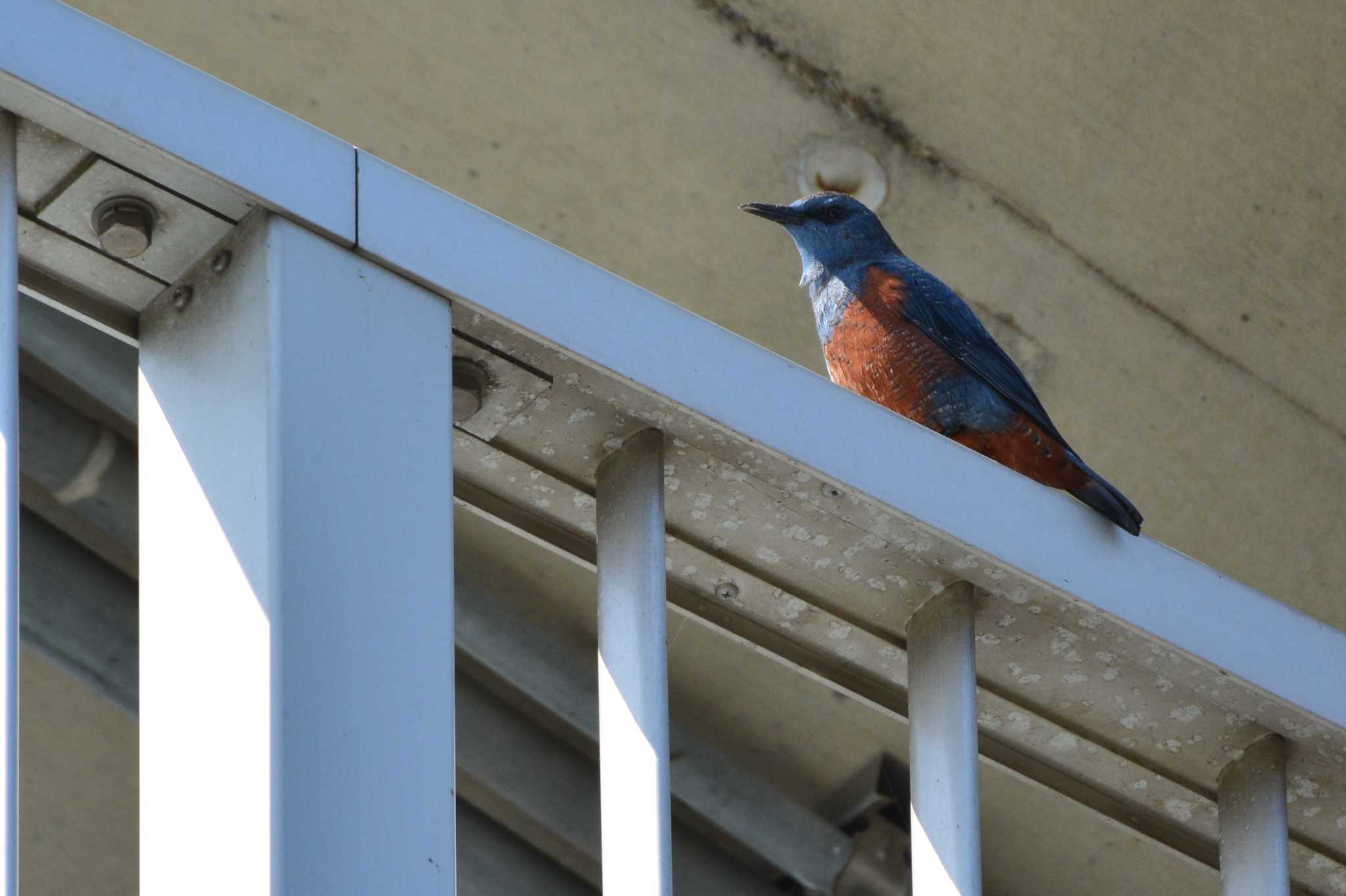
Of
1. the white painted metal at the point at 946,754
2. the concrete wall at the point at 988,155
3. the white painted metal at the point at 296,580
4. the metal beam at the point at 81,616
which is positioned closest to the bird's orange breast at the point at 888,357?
the concrete wall at the point at 988,155

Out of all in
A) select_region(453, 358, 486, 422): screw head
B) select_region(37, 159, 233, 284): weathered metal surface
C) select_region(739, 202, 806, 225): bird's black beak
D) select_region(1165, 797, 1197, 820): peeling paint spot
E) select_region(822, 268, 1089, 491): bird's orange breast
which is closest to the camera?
select_region(37, 159, 233, 284): weathered metal surface

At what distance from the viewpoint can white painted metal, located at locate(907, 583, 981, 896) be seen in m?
1.43

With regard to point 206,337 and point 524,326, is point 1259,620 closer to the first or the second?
point 524,326

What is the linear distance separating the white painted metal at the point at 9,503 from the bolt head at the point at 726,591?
64 cm

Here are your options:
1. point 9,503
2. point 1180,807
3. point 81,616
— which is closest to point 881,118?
point 81,616

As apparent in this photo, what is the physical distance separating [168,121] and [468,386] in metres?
0.30

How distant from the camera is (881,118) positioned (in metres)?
3.66

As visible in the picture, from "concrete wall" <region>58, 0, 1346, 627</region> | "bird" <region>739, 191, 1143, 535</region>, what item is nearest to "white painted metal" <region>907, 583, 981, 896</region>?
"bird" <region>739, 191, 1143, 535</region>

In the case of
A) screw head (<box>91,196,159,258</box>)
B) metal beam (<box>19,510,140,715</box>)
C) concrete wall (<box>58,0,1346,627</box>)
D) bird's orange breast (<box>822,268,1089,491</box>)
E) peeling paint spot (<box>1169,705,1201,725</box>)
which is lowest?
screw head (<box>91,196,159,258</box>)

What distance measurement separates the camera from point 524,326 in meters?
1.34

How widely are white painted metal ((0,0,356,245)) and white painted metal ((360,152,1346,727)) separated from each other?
46mm

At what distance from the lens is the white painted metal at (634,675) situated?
4.23 ft

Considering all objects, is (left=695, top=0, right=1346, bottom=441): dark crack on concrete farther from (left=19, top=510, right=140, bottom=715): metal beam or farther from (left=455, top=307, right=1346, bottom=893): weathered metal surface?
(left=455, top=307, right=1346, bottom=893): weathered metal surface

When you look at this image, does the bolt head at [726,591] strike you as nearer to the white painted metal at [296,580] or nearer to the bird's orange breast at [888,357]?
the white painted metal at [296,580]
